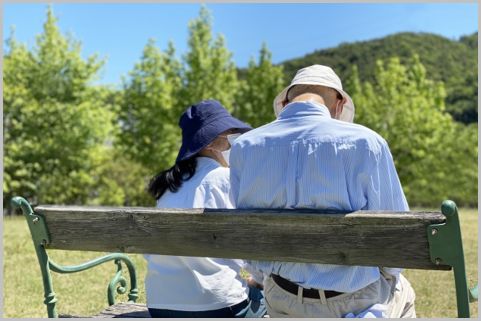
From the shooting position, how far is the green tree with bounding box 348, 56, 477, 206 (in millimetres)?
36281

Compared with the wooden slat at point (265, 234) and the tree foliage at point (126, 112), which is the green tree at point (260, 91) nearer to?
the tree foliage at point (126, 112)

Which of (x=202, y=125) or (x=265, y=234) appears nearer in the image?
(x=265, y=234)

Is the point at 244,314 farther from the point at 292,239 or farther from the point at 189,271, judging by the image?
the point at 292,239

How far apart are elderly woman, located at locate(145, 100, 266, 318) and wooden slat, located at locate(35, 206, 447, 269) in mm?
332

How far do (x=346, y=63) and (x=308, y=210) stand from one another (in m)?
80.5

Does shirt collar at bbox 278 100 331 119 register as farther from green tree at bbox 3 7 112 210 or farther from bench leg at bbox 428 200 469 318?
green tree at bbox 3 7 112 210

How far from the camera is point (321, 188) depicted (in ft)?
7.91

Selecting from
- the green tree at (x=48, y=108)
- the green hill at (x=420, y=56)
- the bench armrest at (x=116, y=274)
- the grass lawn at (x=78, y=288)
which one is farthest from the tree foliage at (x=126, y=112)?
the green hill at (x=420, y=56)

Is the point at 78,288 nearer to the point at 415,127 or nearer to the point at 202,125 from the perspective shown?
the point at 202,125

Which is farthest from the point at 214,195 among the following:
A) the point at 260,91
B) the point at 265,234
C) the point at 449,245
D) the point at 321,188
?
the point at 260,91

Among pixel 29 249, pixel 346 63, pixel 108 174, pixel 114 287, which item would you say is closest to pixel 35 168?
pixel 108 174

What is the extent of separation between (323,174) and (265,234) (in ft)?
1.03

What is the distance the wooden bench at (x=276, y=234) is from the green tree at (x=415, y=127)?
33.2 meters

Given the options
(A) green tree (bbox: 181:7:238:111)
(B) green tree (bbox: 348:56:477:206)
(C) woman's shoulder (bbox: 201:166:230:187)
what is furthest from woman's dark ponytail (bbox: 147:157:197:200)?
(B) green tree (bbox: 348:56:477:206)
